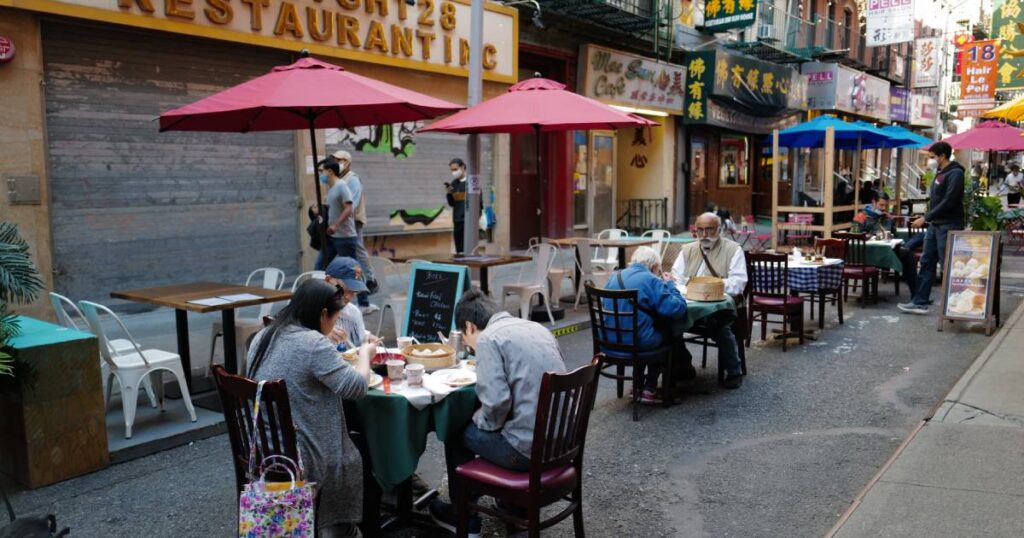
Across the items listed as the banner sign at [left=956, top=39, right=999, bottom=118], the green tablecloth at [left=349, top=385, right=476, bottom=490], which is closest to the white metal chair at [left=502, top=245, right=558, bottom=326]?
the green tablecloth at [left=349, top=385, right=476, bottom=490]

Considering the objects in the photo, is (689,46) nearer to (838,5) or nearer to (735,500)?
(838,5)

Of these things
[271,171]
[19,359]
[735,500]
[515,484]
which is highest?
[271,171]

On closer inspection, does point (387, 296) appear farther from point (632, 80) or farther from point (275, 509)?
point (632, 80)

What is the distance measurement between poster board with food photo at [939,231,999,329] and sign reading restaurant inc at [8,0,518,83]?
26.6 ft

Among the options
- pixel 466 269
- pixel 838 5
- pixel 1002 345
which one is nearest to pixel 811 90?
pixel 838 5

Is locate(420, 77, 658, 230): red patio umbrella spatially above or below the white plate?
above

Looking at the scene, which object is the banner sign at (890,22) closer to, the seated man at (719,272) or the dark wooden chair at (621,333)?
the seated man at (719,272)

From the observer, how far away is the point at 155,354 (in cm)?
584

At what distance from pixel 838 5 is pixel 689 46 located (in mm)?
11695

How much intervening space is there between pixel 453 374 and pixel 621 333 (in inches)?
86.9

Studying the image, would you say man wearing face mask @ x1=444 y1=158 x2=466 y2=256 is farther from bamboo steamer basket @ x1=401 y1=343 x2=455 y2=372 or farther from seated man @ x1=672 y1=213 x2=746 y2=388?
bamboo steamer basket @ x1=401 y1=343 x2=455 y2=372

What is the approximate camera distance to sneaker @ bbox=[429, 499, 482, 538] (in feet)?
13.1

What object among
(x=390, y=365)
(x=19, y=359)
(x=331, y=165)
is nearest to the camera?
(x=390, y=365)

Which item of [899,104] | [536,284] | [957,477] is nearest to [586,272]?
[536,284]
